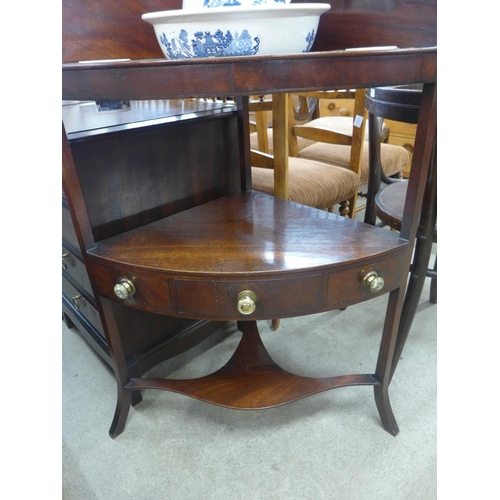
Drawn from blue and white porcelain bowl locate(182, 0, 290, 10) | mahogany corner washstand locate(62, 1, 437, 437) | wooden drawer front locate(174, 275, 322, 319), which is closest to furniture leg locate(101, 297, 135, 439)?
mahogany corner washstand locate(62, 1, 437, 437)

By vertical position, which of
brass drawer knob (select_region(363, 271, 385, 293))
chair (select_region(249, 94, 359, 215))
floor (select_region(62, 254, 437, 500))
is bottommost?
floor (select_region(62, 254, 437, 500))

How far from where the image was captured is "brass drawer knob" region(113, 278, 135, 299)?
682 mm

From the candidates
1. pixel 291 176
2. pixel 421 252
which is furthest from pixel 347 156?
pixel 421 252

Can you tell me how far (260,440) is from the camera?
0.92 metres

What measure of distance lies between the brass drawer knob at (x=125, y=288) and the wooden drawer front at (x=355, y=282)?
343 millimetres

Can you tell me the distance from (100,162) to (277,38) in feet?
1.46

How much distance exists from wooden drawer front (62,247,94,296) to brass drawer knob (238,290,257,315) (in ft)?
1.61

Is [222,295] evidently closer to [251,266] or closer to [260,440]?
[251,266]

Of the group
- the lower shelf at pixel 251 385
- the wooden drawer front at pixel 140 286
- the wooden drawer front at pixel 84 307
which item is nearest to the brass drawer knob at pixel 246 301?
the wooden drawer front at pixel 140 286

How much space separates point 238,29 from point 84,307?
2.79 feet

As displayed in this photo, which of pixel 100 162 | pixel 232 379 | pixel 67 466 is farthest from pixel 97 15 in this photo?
pixel 67 466

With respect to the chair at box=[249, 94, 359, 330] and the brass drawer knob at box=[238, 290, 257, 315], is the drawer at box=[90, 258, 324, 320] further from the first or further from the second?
the chair at box=[249, 94, 359, 330]

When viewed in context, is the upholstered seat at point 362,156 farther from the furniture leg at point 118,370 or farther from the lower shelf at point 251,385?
the furniture leg at point 118,370

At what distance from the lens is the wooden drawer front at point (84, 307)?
1.02m
